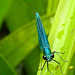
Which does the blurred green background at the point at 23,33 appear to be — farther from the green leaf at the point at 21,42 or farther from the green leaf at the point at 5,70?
the green leaf at the point at 5,70

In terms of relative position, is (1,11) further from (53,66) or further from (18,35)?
(53,66)

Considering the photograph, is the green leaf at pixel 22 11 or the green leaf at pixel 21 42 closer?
the green leaf at pixel 21 42

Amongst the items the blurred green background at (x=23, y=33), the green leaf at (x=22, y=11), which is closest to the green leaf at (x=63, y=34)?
the blurred green background at (x=23, y=33)

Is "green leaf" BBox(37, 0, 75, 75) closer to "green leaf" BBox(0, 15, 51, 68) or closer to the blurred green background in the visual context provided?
the blurred green background

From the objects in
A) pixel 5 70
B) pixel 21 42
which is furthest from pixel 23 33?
pixel 5 70

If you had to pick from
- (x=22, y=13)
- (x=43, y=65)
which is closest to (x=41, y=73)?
(x=43, y=65)

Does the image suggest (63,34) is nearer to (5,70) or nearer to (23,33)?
(5,70)
